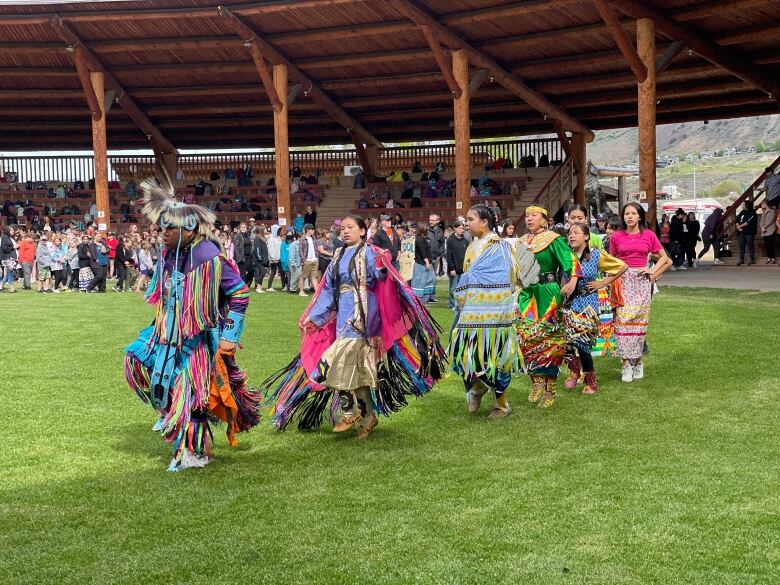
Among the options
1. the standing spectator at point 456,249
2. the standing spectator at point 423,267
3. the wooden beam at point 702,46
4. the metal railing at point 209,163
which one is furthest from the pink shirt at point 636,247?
the metal railing at point 209,163

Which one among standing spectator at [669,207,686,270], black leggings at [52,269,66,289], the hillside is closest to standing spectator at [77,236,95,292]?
black leggings at [52,269,66,289]

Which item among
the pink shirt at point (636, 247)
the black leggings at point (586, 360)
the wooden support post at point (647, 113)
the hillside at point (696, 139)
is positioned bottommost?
the black leggings at point (586, 360)

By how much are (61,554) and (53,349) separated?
736 cm

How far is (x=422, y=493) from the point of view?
17.5 feet

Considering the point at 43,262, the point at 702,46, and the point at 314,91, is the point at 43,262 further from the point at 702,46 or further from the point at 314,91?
the point at 702,46

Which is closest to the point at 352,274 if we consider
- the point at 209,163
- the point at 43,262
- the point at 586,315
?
the point at 586,315

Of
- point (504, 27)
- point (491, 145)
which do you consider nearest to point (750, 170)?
point (491, 145)

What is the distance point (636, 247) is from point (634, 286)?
1.13 feet

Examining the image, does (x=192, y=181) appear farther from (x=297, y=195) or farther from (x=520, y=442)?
(x=520, y=442)

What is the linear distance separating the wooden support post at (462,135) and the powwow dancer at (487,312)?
53.3ft

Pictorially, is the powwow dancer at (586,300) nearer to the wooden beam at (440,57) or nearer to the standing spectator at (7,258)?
the wooden beam at (440,57)

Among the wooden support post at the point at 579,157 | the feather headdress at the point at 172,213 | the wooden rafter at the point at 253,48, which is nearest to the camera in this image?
the feather headdress at the point at 172,213

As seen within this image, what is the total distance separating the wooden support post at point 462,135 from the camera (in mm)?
23594

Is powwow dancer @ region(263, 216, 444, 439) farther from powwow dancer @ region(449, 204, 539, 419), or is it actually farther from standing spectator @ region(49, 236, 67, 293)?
standing spectator @ region(49, 236, 67, 293)
